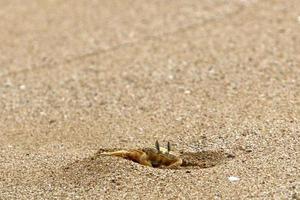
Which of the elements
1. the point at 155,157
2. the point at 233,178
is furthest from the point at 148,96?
the point at 233,178

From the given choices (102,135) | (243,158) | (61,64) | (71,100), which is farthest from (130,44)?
(243,158)

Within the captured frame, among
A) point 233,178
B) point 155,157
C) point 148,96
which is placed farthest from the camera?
point 148,96

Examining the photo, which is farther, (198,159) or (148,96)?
(148,96)

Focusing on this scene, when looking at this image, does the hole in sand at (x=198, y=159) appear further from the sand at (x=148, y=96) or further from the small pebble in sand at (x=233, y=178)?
the small pebble in sand at (x=233, y=178)

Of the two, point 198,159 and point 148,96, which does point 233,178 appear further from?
point 148,96

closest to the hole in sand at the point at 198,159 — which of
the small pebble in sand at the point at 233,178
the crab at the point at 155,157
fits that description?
the crab at the point at 155,157

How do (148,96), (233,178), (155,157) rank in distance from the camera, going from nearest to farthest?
(233,178) → (155,157) → (148,96)

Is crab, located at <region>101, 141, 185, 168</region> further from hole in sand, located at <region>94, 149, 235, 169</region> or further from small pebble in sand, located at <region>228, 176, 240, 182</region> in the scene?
small pebble in sand, located at <region>228, 176, 240, 182</region>

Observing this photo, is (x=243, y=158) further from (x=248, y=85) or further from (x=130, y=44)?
(x=130, y=44)

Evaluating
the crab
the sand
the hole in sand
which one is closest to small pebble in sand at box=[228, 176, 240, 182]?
the sand
